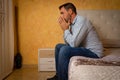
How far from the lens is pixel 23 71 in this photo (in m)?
4.02

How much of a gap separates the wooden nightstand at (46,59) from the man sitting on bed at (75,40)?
135 centimetres

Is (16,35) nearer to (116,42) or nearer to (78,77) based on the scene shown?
(116,42)

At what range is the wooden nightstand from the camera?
4.02 metres

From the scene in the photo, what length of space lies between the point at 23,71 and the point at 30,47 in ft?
1.90

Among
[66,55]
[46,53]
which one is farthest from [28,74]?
[66,55]

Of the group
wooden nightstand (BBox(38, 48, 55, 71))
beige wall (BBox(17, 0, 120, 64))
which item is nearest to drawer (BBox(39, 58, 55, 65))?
wooden nightstand (BBox(38, 48, 55, 71))

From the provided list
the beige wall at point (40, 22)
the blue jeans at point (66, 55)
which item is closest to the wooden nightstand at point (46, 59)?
the beige wall at point (40, 22)

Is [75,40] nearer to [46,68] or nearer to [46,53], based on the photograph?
[46,53]

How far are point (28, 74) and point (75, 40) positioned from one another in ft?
5.31

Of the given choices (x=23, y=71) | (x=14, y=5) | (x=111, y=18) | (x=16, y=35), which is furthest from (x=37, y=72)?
(x=111, y=18)

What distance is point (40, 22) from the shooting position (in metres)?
4.31

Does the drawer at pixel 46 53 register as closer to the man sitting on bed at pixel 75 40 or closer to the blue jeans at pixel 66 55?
the man sitting on bed at pixel 75 40

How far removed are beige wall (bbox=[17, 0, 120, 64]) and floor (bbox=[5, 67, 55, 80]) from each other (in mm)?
321

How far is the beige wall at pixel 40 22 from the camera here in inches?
168
